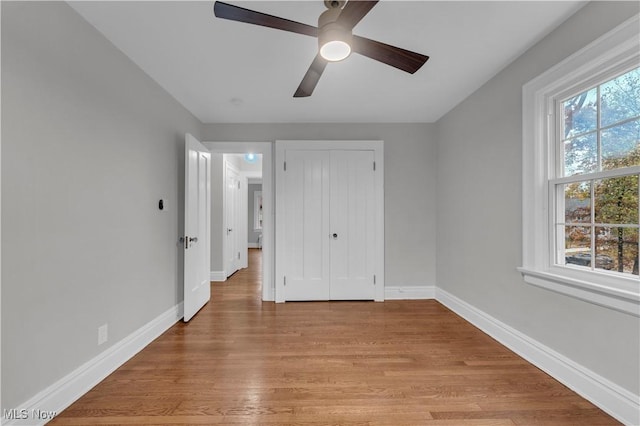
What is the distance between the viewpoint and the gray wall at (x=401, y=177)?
3764mm

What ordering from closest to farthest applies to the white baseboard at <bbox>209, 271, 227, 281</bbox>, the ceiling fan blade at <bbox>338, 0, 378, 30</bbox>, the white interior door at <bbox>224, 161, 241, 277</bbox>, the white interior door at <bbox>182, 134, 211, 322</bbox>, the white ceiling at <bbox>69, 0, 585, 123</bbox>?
the ceiling fan blade at <bbox>338, 0, 378, 30</bbox>
the white ceiling at <bbox>69, 0, 585, 123</bbox>
the white interior door at <bbox>182, 134, 211, 322</bbox>
the white baseboard at <bbox>209, 271, 227, 281</bbox>
the white interior door at <bbox>224, 161, 241, 277</bbox>

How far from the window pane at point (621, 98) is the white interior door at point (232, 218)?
15.5ft

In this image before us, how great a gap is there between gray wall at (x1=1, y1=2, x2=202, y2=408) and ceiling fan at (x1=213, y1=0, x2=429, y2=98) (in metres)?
1.05

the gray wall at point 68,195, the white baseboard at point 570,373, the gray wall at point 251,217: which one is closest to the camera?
the gray wall at point 68,195

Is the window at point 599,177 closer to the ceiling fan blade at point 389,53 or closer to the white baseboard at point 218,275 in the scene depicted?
the ceiling fan blade at point 389,53

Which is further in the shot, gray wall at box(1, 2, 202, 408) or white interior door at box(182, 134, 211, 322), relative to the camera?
white interior door at box(182, 134, 211, 322)

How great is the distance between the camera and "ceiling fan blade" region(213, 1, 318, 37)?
1315 mm

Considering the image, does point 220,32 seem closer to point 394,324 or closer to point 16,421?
point 16,421

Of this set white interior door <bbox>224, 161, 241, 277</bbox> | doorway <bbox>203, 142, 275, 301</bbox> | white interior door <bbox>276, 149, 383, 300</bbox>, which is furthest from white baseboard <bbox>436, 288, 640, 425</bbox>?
white interior door <bbox>224, 161, 241, 277</bbox>

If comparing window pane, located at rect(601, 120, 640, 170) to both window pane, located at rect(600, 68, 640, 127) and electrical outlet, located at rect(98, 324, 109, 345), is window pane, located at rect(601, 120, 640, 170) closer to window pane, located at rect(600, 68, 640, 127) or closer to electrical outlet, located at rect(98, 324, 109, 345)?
window pane, located at rect(600, 68, 640, 127)

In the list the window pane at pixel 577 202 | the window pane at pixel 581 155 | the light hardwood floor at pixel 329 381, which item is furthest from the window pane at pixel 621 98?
the light hardwood floor at pixel 329 381

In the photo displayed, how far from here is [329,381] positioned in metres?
1.90

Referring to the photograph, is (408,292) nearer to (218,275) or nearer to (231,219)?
(218,275)

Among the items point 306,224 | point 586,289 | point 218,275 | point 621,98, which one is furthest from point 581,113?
point 218,275
